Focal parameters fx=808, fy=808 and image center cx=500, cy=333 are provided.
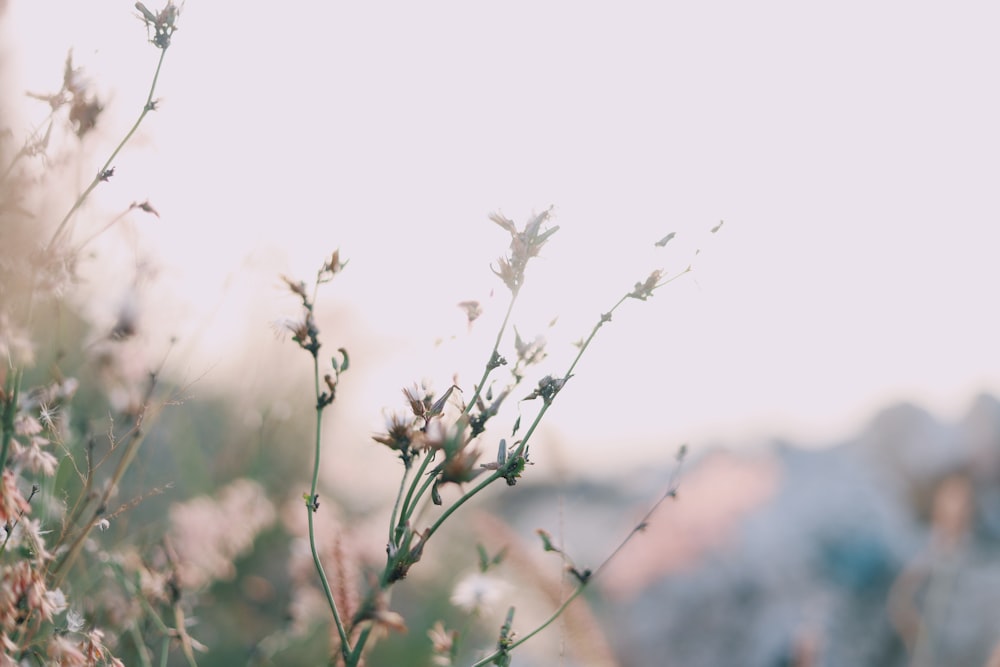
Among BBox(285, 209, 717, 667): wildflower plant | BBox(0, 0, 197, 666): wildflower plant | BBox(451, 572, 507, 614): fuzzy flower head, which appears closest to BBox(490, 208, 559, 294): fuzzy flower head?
BBox(285, 209, 717, 667): wildflower plant

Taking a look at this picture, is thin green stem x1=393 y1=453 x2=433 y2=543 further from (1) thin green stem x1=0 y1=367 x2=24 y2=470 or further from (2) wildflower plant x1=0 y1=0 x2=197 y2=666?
(1) thin green stem x1=0 y1=367 x2=24 y2=470

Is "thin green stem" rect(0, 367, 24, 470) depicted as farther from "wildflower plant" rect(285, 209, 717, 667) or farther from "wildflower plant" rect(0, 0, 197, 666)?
"wildflower plant" rect(285, 209, 717, 667)

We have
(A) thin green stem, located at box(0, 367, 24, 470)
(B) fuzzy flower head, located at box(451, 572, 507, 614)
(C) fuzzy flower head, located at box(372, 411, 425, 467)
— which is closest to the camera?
(A) thin green stem, located at box(0, 367, 24, 470)

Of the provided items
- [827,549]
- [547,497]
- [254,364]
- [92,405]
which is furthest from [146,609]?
[547,497]

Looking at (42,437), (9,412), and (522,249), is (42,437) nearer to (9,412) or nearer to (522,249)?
(9,412)

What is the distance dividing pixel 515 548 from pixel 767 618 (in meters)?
2.73

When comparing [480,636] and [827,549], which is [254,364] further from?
[827,549]

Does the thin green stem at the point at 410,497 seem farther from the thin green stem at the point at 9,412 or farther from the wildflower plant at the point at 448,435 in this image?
the thin green stem at the point at 9,412

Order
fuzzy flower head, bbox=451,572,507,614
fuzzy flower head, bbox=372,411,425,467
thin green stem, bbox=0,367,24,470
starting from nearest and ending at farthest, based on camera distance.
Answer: thin green stem, bbox=0,367,24,470, fuzzy flower head, bbox=372,411,425,467, fuzzy flower head, bbox=451,572,507,614

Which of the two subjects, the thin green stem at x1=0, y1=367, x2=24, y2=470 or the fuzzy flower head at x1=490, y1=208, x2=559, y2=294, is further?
the fuzzy flower head at x1=490, y1=208, x2=559, y2=294

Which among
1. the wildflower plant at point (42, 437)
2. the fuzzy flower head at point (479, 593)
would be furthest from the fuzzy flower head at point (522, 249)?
the fuzzy flower head at point (479, 593)

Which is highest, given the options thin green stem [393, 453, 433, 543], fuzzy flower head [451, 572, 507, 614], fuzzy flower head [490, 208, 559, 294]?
fuzzy flower head [490, 208, 559, 294]

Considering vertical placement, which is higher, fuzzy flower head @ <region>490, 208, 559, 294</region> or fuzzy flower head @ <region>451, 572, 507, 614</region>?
fuzzy flower head @ <region>490, 208, 559, 294</region>

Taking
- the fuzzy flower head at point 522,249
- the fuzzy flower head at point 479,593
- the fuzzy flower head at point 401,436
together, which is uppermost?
the fuzzy flower head at point 522,249
